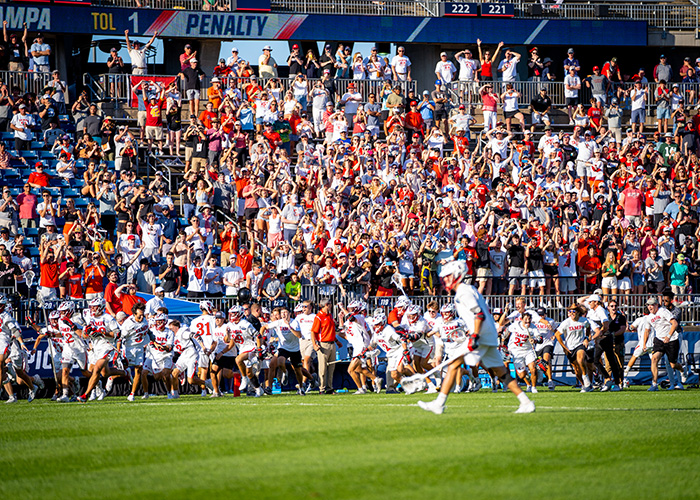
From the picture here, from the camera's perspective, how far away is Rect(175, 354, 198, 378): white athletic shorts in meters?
19.2

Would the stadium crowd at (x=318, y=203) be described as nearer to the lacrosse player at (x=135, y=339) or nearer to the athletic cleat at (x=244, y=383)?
the lacrosse player at (x=135, y=339)

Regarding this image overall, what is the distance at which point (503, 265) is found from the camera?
23.9 metres

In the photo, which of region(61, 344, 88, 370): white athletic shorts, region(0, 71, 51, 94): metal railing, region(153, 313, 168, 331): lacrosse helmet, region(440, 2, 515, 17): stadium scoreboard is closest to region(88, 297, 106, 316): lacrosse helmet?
region(61, 344, 88, 370): white athletic shorts

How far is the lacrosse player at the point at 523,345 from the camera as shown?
19.4 m

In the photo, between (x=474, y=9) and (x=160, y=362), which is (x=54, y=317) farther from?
(x=474, y=9)

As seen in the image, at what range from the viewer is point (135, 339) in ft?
61.3

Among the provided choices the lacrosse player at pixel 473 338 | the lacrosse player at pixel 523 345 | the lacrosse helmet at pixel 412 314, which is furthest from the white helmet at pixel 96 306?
the lacrosse player at pixel 473 338

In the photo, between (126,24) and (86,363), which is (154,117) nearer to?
(126,24)

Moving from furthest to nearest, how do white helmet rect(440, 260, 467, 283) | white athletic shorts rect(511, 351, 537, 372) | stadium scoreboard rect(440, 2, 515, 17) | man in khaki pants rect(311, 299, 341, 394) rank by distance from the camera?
stadium scoreboard rect(440, 2, 515, 17) < man in khaki pants rect(311, 299, 341, 394) < white athletic shorts rect(511, 351, 537, 372) < white helmet rect(440, 260, 467, 283)

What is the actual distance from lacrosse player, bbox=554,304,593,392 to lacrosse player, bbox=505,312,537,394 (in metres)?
0.60

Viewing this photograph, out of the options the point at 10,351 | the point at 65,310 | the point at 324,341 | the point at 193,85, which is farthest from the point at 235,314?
the point at 193,85

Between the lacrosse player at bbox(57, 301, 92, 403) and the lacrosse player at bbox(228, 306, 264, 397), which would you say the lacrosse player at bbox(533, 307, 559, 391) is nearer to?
the lacrosse player at bbox(228, 306, 264, 397)

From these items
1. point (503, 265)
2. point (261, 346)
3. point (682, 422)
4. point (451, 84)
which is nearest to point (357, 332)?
point (261, 346)

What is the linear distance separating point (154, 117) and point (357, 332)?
10.3m
